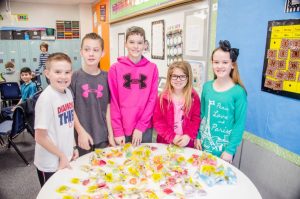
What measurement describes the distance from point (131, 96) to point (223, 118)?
0.68 m

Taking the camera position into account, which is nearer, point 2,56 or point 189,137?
point 189,137

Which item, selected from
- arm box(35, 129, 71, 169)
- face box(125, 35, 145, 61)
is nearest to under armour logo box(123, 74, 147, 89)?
face box(125, 35, 145, 61)

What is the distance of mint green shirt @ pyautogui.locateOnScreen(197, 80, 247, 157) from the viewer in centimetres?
159

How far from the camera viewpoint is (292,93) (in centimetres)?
150

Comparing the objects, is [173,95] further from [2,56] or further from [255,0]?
[2,56]

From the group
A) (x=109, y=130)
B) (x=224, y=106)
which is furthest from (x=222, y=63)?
(x=109, y=130)

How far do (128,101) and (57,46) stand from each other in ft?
18.7

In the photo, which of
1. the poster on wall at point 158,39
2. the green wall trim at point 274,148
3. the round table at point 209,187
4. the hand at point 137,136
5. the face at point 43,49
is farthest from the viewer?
the face at point 43,49

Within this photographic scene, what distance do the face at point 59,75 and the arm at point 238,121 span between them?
1.09 meters

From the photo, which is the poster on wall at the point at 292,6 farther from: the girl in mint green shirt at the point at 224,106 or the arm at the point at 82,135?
the arm at the point at 82,135

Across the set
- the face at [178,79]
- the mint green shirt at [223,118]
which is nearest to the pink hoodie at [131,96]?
the face at [178,79]

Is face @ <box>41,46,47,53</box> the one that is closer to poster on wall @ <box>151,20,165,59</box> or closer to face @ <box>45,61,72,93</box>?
poster on wall @ <box>151,20,165,59</box>

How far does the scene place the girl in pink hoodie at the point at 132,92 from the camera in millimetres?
1804

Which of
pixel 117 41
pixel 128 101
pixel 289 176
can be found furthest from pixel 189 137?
pixel 117 41
